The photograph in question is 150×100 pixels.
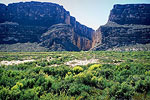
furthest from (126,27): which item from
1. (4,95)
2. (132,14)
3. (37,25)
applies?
(4,95)

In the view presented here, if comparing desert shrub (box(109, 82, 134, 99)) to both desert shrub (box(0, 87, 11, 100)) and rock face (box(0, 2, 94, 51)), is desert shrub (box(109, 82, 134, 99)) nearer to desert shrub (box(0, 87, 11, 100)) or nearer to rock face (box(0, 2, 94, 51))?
desert shrub (box(0, 87, 11, 100))

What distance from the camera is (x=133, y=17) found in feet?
214

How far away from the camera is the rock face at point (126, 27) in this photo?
52456 mm

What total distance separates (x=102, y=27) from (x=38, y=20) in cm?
4934

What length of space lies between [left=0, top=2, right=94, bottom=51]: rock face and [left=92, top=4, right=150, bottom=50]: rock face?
21804mm

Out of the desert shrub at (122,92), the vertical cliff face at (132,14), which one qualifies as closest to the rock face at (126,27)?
the vertical cliff face at (132,14)

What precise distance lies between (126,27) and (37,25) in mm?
61331

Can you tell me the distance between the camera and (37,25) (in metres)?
75.3

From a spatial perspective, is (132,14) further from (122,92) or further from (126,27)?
(122,92)

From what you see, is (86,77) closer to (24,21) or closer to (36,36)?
(36,36)

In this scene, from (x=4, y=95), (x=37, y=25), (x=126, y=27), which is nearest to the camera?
(x=4, y=95)

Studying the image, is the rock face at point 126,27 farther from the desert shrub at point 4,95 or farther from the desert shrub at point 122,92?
the desert shrub at point 4,95

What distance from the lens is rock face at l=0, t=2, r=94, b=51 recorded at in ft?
205

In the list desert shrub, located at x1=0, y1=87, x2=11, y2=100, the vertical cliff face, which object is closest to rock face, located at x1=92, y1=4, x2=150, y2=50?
the vertical cliff face
